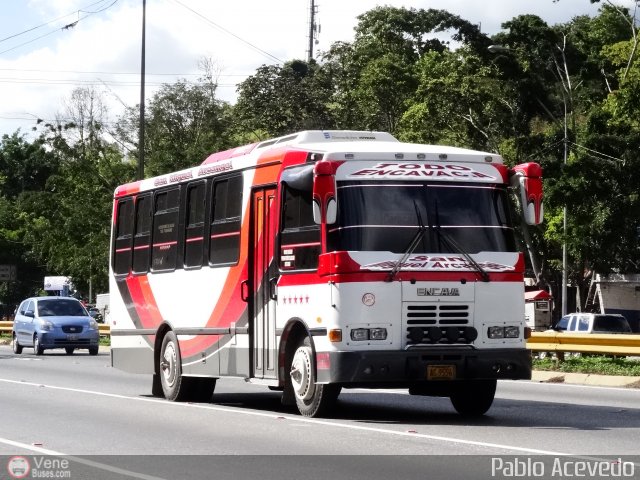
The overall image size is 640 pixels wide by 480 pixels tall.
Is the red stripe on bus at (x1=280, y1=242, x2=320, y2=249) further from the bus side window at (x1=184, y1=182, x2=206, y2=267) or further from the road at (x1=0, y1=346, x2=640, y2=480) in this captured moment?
the bus side window at (x1=184, y1=182, x2=206, y2=267)

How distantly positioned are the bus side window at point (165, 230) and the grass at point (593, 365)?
9.23 metres

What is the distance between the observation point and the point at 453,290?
1582 cm

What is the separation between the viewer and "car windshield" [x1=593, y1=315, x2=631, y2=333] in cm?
4628

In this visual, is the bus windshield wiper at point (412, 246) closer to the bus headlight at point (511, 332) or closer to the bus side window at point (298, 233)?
the bus side window at point (298, 233)

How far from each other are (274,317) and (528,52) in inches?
1964

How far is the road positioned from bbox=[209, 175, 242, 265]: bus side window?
1.99m

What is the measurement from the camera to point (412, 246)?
15734mm

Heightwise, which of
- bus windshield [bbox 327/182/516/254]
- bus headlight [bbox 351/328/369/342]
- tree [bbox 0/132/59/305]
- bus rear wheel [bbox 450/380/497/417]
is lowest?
bus rear wheel [bbox 450/380/497/417]

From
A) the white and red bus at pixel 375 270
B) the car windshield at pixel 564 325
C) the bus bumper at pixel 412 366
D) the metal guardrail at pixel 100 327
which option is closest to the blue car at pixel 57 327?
the metal guardrail at pixel 100 327

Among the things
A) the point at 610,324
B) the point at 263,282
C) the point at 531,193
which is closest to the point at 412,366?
the point at 531,193

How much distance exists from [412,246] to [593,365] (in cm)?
1326

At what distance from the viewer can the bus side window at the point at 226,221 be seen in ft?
59.4

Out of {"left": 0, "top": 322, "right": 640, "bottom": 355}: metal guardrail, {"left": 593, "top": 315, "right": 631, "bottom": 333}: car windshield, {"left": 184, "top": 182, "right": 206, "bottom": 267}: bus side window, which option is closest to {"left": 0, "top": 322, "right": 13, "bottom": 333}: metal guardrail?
{"left": 593, "top": 315, "right": 631, "bottom": 333}: car windshield

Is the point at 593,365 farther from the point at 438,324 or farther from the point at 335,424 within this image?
the point at 335,424
